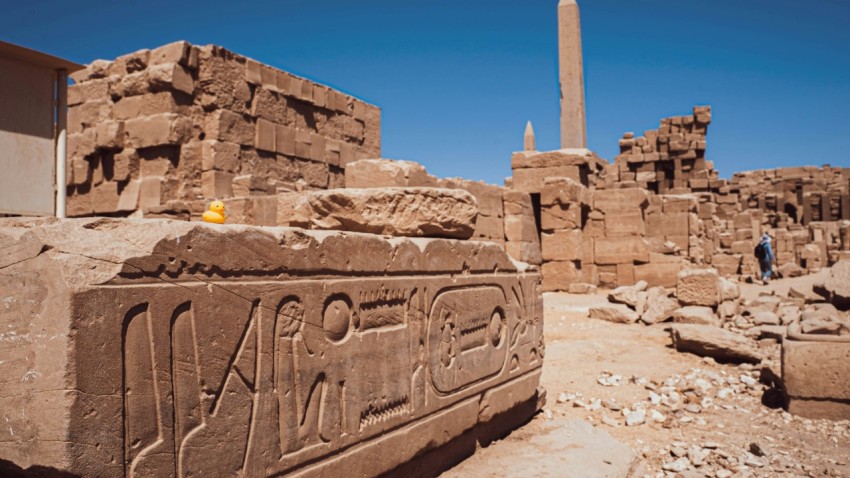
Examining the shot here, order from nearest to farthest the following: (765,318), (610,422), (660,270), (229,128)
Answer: (610,422) → (765,318) → (229,128) → (660,270)

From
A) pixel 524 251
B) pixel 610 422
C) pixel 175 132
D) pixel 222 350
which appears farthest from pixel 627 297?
pixel 222 350

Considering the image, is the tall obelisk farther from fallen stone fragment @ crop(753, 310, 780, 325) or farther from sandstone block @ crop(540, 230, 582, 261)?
fallen stone fragment @ crop(753, 310, 780, 325)

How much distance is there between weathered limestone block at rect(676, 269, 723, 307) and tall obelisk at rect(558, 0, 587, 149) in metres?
8.13

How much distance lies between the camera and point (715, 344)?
652 centimetres

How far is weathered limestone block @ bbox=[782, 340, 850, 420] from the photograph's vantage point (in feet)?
16.4

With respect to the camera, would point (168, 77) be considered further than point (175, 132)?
No

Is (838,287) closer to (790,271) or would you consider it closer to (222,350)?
(790,271)

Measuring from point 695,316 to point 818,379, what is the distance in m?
2.72

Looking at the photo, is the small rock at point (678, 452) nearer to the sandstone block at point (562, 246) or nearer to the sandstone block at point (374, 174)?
the sandstone block at point (374, 174)

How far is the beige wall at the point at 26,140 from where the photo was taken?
434 centimetres

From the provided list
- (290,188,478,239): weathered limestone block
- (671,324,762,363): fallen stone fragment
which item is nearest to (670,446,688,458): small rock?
(290,188,478,239): weathered limestone block

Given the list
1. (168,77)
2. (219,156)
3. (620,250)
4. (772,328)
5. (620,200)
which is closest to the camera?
(772,328)

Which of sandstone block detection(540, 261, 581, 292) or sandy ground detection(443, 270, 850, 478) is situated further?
sandstone block detection(540, 261, 581, 292)

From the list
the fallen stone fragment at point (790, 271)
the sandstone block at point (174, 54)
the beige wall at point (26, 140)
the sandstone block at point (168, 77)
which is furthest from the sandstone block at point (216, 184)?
the fallen stone fragment at point (790, 271)
